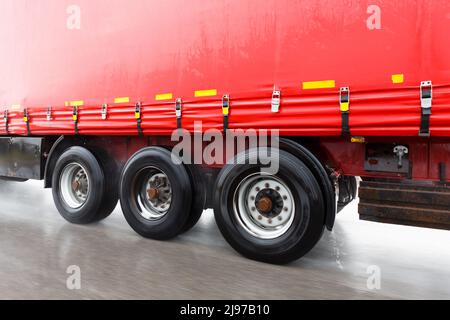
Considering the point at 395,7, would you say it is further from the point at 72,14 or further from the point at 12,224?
the point at 12,224

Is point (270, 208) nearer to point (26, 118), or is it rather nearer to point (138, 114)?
point (138, 114)

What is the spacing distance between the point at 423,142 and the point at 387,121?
1.44 feet

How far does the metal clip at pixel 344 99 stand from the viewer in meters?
2.77

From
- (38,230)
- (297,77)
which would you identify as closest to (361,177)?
(297,77)

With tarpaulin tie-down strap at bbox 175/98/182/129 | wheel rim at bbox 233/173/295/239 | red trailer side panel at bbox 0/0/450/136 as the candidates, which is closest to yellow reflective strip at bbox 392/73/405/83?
red trailer side panel at bbox 0/0/450/136

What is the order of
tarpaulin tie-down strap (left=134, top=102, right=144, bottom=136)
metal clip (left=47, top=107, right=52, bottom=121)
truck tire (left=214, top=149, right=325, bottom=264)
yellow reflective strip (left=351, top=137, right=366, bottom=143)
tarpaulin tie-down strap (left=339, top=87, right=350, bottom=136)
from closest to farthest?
tarpaulin tie-down strap (left=339, top=87, right=350, bottom=136) → yellow reflective strip (left=351, top=137, right=366, bottom=143) → truck tire (left=214, top=149, right=325, bottom=264) → tarpaulin tie-down strap (left=134, top=102, right=144, bottom=136) → metal clip (left=47, top=107, right=52, bottom=121)

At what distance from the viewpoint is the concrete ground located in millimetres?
2727

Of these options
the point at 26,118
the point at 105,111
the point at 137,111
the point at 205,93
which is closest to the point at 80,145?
the point at 105,111

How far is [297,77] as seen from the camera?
2.97m

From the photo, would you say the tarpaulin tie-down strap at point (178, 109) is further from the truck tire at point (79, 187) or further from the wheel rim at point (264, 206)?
the truck tire at point (79, 187)

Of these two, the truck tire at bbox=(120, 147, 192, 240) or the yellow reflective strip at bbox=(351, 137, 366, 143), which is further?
the truck tire at bbox=(120, 147, 192, 240)

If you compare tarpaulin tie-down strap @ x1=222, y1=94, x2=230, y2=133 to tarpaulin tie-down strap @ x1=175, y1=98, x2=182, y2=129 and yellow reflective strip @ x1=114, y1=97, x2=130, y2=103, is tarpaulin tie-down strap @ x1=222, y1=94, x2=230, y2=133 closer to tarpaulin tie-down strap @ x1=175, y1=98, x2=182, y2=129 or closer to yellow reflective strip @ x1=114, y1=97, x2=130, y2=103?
tarpaulin tie-down strap @ x1=175, y1=98, x2=182, y2=129

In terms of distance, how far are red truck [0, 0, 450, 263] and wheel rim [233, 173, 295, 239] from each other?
1cm

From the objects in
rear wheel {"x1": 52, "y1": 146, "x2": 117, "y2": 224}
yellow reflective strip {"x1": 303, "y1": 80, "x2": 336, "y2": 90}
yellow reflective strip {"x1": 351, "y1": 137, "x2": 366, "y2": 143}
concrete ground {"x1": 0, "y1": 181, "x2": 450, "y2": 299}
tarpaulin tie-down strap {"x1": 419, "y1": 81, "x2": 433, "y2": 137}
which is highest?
yellow reflective strip {"x1": 303, "y1": 80, "x2": 336, "y2": 90}
